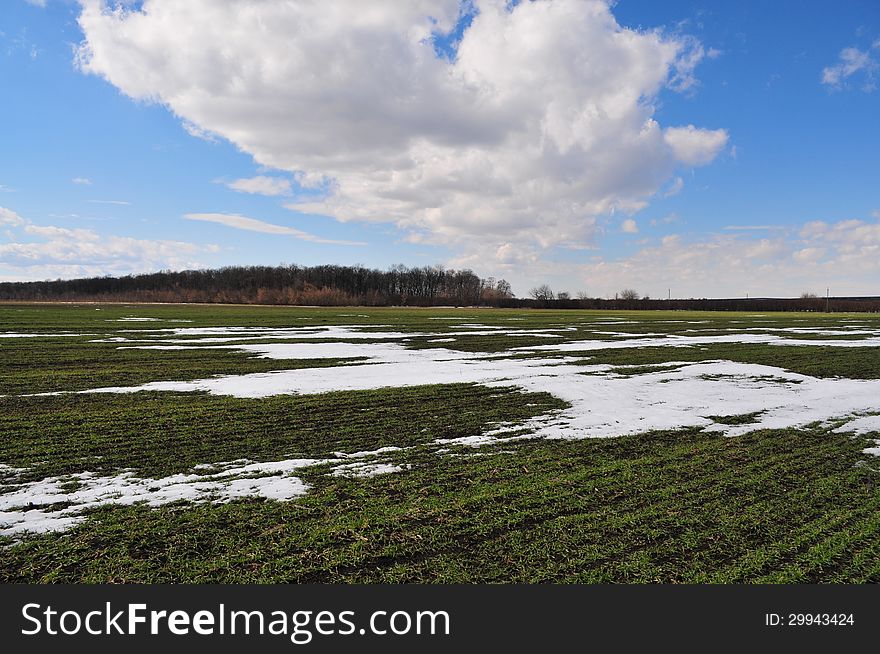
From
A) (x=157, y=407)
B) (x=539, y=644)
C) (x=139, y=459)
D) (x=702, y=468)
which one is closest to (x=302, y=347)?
(x=157, y=407)

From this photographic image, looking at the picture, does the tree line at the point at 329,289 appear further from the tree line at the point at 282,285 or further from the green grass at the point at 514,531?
the green grass at the point at 514,531

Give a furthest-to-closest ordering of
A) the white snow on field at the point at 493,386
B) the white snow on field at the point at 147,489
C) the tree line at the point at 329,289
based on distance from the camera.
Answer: the tree line at the point at 329,289 → the white snow on field at the point at 493,386 → the white snow on field at the point at 147,489

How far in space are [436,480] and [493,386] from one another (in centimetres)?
713

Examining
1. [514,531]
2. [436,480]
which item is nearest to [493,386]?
[436,480]

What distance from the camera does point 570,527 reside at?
4.85m

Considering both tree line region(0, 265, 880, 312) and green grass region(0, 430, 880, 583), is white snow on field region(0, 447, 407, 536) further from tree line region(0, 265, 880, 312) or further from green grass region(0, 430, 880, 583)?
tree line region(0, 265, 880, 312)

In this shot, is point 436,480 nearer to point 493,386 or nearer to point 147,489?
point 147,489

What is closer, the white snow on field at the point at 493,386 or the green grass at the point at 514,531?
the green grass at the point at 514,531

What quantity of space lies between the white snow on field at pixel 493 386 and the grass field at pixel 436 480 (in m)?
0.05

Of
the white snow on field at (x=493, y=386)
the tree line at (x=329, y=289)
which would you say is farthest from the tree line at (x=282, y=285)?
the white snow on field at (x=493, y=386)

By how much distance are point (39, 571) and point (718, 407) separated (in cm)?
1114

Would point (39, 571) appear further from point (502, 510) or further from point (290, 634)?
point (502, 510)

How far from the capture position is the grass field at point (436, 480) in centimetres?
420

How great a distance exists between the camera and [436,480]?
620 centimetres
